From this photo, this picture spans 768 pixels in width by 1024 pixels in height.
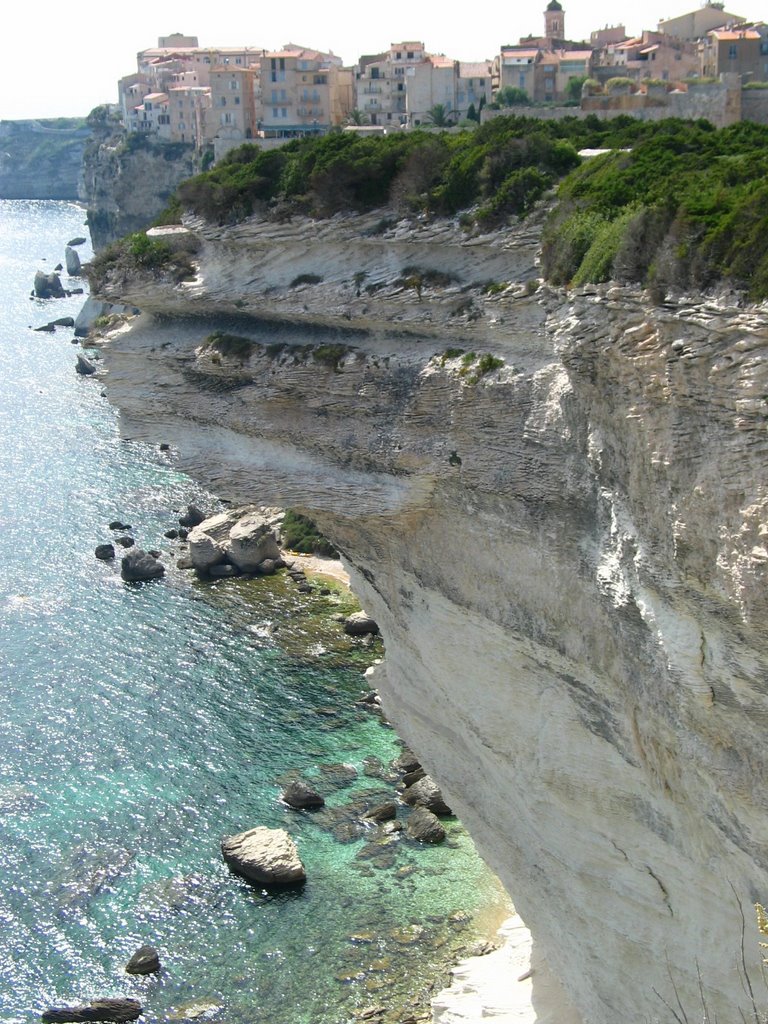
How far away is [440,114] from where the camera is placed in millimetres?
64062

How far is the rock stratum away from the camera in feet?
41.9

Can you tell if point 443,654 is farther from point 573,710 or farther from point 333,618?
point 333,618

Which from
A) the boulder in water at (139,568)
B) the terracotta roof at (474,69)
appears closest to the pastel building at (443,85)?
the terracotta roof at (474,69)

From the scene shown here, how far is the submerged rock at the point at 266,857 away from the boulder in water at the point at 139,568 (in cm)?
1684

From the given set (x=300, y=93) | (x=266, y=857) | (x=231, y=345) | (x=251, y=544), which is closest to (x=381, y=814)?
(x=266, y=857)

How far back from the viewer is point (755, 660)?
12039mm

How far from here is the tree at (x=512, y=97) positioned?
58.2 metres

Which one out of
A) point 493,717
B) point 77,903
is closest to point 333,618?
point 77,903

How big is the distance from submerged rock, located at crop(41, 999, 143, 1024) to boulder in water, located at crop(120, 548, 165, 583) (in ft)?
69.1

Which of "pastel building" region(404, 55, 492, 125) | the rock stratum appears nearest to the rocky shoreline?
the rock stratum

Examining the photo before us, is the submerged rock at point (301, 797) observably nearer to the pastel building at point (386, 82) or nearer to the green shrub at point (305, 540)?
the green shrub at point (305, 540)

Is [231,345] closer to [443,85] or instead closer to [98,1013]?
[98,1013]

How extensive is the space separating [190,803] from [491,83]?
1987 inches

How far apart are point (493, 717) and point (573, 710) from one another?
2.12 meters
